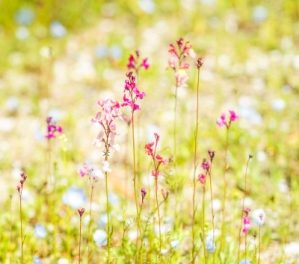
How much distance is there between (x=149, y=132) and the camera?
4148mm

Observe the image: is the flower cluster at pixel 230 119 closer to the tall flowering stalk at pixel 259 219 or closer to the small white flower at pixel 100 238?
the tall flowering stalk at pixel 259 219

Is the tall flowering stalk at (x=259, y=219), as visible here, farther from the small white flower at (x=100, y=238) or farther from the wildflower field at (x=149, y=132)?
the small white flower at (x=100, y=238)

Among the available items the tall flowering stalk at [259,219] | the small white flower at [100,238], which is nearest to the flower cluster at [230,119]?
the tall flowering stalk at [259,219]

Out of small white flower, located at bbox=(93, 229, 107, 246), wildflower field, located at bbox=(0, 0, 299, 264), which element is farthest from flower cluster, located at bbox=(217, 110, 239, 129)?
small white flower, located at bbox=(93, 229, 107, 246)

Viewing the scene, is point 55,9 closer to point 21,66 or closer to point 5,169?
point 21,66

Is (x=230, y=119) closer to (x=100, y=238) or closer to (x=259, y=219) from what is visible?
(x=259, y=219)

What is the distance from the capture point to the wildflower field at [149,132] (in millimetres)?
2834

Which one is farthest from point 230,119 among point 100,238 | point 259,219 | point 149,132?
point 149,132

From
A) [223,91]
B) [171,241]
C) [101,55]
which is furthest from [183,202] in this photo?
[101,55]

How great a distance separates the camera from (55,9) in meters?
5.94

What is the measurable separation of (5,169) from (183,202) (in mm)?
1126

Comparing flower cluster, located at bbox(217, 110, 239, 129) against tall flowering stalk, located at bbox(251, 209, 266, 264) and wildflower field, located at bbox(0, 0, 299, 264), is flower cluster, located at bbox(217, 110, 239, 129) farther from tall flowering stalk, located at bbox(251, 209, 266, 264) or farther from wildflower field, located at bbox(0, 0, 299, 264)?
tall flowering stalk, located at bbox(251, 209, 266, 264)

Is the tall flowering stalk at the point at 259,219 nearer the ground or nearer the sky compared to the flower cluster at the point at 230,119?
nearer the ground

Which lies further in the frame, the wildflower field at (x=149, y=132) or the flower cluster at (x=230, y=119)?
the wildflower field at (x=149, y=132)
